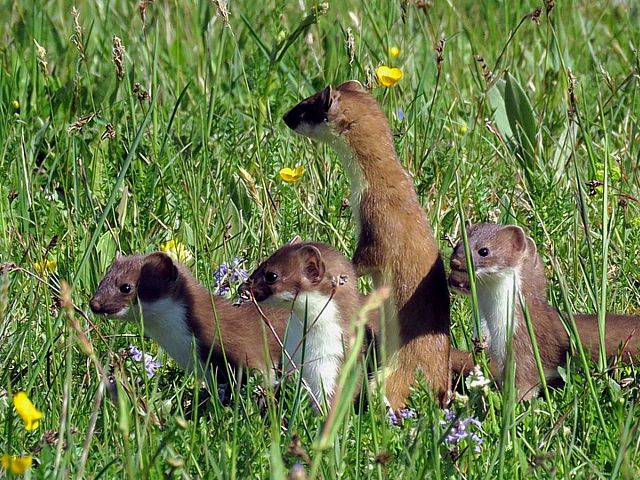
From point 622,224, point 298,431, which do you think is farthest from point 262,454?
point 622,224

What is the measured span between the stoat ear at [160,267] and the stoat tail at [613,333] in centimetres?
148

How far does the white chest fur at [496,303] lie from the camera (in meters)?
4.49

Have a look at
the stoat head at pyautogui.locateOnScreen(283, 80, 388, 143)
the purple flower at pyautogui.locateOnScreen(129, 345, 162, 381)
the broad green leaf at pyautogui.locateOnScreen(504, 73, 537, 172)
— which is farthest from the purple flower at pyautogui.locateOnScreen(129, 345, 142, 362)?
the broad green leaf at pyautogui.locateOnScreen(504, 73, 537, 172)

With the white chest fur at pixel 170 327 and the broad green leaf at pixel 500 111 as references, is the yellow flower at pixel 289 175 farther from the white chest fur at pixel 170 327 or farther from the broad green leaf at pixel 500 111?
the broad green leaf at pixel 500 111

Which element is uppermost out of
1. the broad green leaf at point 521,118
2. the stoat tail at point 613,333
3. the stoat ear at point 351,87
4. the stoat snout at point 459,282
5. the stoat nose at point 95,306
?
the stoat ear at point 351,87

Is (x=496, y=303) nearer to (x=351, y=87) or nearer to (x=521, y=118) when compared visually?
(x=351, y=87)

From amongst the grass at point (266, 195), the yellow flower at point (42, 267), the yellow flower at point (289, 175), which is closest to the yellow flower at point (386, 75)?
the grass at point (266, 195)

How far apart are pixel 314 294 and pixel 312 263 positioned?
124 mm

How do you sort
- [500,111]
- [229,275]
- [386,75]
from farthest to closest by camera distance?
[500,111] → [386,75] → [229,275]

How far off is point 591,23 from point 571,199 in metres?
2.75

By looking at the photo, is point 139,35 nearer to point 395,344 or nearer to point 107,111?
point 107,111

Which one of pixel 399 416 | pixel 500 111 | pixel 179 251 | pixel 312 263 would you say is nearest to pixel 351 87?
pixel 312 263

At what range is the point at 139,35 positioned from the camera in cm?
723

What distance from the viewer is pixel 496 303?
459 cm
